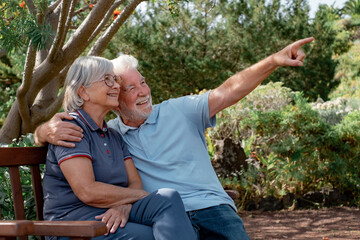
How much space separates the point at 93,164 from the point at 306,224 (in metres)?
3.71

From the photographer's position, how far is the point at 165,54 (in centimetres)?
1486

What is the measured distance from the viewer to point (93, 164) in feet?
7.66

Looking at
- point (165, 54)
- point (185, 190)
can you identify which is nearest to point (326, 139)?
point (185, 190)

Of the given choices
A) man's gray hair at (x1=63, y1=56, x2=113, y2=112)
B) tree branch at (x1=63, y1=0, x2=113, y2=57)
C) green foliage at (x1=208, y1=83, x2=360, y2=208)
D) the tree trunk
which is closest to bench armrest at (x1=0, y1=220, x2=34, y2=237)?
man's gray hair at (x1=63, y1=56, x2=113, y2=112)

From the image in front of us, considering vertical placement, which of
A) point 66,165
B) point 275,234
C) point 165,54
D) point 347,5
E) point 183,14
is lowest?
point 275,234

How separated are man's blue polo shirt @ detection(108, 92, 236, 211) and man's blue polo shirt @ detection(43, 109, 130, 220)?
24 cm

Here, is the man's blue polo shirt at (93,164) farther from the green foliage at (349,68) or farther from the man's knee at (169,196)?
the green foliage at (349,68)

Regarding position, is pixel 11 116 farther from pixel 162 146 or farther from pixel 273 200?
pixel 273 200

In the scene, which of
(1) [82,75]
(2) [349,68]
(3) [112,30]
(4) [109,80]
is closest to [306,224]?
(3) [112,30]

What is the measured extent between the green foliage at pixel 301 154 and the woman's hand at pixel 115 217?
3.90 m

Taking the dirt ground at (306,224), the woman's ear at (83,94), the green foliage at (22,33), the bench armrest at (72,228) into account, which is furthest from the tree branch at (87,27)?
the dirt ground at (306,224)

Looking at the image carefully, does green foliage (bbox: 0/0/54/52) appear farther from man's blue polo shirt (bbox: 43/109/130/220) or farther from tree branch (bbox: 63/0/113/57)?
tree branch (bbox: 63/0/113/57)

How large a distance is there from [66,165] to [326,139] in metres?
4.36

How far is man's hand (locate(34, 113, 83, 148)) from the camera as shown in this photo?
7.44 ft
